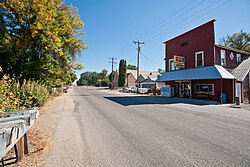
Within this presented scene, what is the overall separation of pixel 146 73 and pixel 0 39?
165ft

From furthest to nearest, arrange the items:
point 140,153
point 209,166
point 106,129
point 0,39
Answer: point 0,39 → point 106,129 → point 140,153 → point 209,166

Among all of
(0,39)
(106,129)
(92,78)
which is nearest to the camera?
(106,129)

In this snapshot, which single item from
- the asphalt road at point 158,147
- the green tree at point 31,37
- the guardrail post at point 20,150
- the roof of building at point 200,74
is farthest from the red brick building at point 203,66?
the guardrail post at point 20,150

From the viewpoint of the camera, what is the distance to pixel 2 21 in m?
12.4

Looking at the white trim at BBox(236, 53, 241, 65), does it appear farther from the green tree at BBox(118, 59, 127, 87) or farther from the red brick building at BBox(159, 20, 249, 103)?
the green tree at BBox(118, 59, 127, 87)

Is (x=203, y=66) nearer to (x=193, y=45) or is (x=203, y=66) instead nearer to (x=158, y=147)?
(x=193, y=45)

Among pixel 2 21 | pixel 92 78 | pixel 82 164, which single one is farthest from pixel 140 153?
pixel 92 78

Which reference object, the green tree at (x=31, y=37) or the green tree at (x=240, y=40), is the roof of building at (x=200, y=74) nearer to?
the green tree at (x=31, y=37)

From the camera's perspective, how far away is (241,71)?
59.0 ft

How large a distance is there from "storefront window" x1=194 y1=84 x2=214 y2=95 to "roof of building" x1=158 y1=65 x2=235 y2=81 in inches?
71.7

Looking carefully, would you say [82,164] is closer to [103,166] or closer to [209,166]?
[103,166]

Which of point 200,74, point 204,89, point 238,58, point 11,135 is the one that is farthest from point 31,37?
point 238,58

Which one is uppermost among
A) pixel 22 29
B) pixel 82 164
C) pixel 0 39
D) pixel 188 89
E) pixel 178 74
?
pixel 22 29

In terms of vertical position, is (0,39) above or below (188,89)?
above
